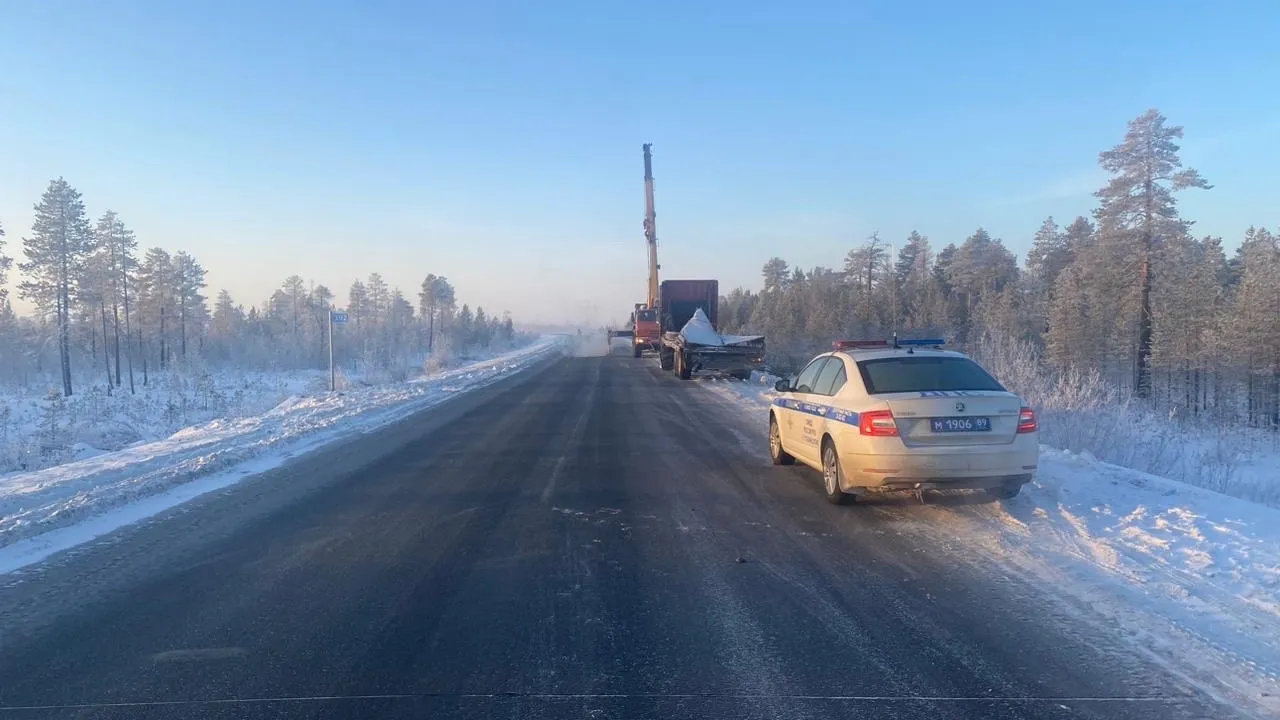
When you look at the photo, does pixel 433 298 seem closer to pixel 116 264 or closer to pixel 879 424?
pixel 116 264

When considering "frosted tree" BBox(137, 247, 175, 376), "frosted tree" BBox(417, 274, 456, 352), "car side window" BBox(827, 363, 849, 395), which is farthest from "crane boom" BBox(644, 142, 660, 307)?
"frosted tree" BBox(417, 274, 456, 352)

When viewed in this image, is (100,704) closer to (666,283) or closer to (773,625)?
(773,625)

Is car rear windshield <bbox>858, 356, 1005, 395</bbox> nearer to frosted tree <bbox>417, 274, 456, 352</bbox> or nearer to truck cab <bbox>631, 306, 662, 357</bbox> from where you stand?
truck cab <bbox>631, 306, 662, 357</bbox>

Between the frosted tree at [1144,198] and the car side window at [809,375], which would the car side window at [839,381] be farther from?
the frosted tree at [1144,198]

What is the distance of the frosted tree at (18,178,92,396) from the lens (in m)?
46.2

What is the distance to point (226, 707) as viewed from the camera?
12.9 feet

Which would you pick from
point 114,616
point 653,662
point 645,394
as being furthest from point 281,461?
point 645,394

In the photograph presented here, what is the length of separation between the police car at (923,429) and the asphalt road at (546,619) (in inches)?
22.8

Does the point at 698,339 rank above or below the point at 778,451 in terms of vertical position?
above

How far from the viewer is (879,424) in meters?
7.73

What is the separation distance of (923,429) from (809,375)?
273 centimetres

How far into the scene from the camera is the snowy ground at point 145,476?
7570 millimetres

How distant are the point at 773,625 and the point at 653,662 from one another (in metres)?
0.97

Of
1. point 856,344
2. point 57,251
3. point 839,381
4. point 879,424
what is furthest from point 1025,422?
point 57,251
